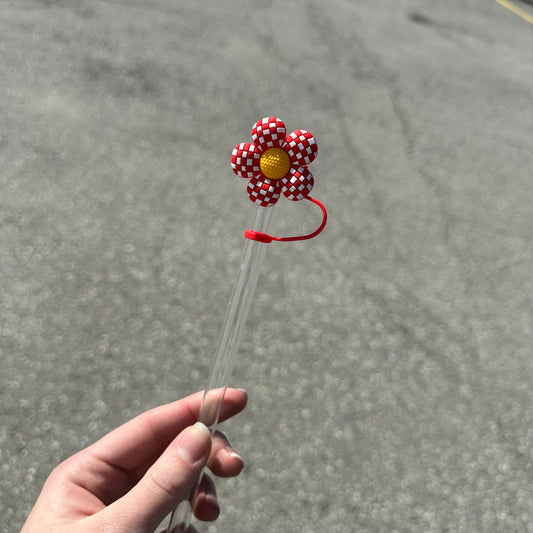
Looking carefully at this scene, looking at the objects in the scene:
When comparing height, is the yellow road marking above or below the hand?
above

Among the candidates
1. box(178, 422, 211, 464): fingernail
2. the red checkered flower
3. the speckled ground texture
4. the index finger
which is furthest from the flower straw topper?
the speckled ground texture

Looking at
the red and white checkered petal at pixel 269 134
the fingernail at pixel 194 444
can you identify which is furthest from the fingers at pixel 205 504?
the red and white checkered petal at pixel 269 134

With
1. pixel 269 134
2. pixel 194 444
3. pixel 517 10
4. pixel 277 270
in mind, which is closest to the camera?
pixel 269 134

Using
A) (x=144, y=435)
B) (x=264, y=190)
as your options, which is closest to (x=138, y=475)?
(x=144, y=435)

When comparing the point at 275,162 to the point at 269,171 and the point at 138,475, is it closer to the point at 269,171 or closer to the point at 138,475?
the point at 269,171

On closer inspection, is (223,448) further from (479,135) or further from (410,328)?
(479,135)

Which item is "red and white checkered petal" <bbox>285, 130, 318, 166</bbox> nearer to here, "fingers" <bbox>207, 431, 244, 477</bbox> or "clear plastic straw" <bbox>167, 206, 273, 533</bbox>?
"clear plastic straw" <bbox>167, 206, 273, 533</bbox>

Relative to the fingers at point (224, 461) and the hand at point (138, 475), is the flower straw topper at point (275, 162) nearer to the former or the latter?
the hand at point (138, 475)
